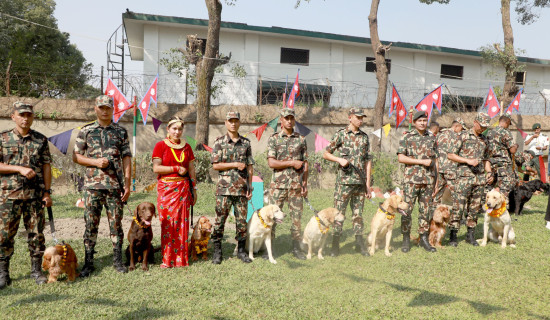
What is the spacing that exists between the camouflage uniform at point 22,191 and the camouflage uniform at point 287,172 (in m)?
2.91

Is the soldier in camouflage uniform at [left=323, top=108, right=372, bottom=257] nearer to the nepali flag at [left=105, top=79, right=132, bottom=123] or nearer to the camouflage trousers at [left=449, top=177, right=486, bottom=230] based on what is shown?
the camouflage trousers at [left=449, top=177, right=486, bottom=230]

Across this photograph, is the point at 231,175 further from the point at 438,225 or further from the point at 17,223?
the point at 438,225

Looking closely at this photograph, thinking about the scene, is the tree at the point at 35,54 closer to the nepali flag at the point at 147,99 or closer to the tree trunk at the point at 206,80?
the nepali flag at the point at 147,99

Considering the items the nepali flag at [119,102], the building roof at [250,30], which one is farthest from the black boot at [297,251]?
the building roof at [250,30]

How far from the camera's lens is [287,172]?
544 centimetres

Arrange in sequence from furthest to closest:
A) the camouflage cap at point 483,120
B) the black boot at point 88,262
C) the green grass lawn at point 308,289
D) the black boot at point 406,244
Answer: the camouflage cap at point 483,120 → the black boot at point 406,244 → the black boot at point 88,262 → the green grass lawn at point 308,289

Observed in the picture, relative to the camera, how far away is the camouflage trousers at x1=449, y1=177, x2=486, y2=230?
6.15 metres

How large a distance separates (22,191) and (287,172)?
3.29 m

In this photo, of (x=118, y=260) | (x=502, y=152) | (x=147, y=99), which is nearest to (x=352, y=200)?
(x=118, y=260)

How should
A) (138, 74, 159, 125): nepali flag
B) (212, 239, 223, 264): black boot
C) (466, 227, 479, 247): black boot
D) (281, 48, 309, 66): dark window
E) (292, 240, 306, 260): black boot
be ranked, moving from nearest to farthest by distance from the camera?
(212, 239, 223, 264): black boot → (292, 240, 306, 260): black boot → (466, 227, 479, 247): black boot → (138, 74, 159, 125): nepali flag → (281, 48, 309, 66): dark window

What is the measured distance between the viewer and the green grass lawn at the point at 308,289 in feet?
12.5

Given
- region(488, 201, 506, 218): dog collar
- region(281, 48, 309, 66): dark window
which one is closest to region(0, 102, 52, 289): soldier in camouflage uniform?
region(488, 201, 506, 218): dog collar

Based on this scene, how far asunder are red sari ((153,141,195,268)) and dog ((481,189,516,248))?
4830 mm

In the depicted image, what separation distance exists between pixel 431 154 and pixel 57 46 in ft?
85.6
